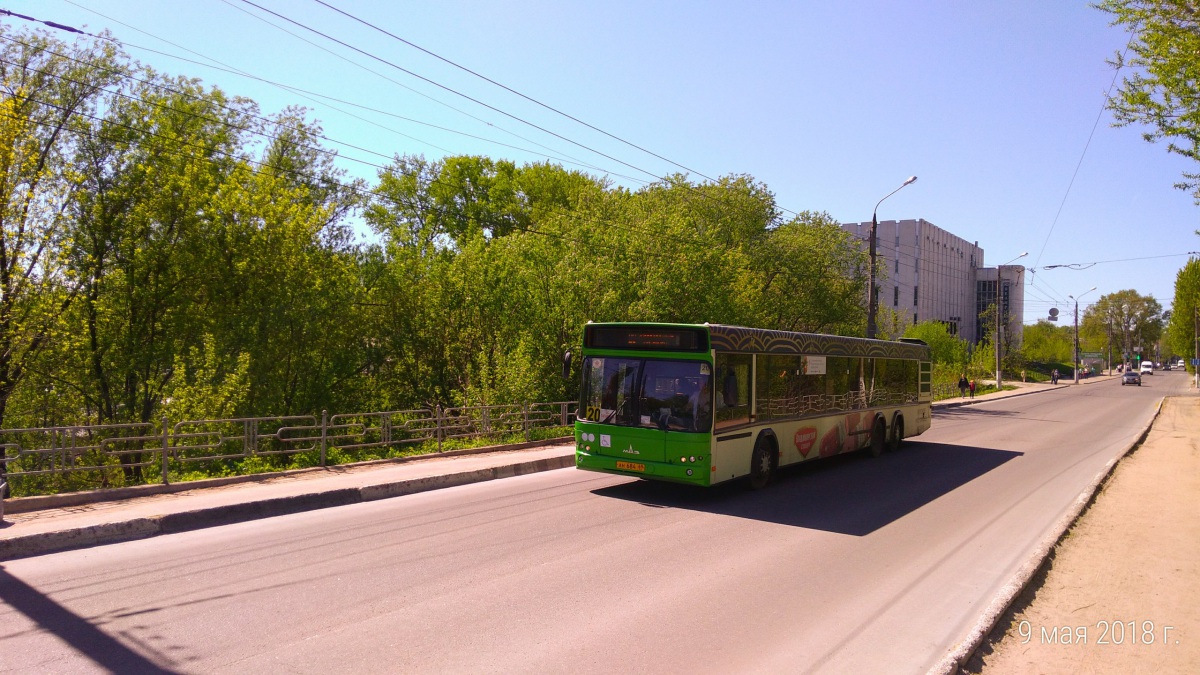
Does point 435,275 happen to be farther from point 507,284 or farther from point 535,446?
point 535,446

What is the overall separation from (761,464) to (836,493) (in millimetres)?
1360

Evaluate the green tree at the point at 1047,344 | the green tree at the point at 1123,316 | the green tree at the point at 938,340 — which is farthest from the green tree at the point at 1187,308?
the green tree at the point at 1123,316

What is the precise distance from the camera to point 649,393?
1179cm

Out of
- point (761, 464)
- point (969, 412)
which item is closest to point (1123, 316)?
point (969, 412)

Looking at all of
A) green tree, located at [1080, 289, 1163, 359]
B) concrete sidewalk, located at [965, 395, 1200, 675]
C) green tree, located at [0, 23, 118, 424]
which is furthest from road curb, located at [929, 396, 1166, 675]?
green tree, located at [1080, 289, 1163, 359]

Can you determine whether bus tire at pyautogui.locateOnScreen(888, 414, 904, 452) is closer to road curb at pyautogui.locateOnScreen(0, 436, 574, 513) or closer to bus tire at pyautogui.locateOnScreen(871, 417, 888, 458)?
bus tire at pyautogui.locateOnScreen(871, 417, 888, 458)

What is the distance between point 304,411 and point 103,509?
15303mm

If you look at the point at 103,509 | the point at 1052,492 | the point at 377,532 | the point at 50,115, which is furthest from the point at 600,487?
the point at 50,115

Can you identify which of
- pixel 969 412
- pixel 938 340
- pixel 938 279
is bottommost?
pixel 969 412

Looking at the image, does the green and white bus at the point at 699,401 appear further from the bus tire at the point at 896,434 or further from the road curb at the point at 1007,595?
the bus tire at the point at 896,434

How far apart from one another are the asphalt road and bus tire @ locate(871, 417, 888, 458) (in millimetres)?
5264

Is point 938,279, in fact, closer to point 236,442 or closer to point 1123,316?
point 1123,316

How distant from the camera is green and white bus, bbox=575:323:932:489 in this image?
37.2 ft

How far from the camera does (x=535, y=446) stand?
1769 cm
